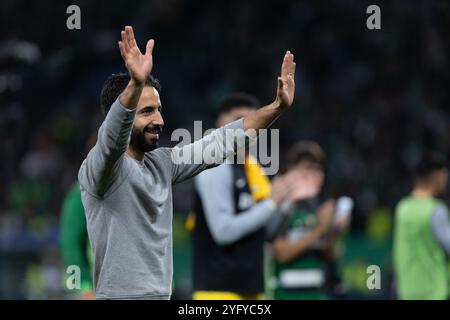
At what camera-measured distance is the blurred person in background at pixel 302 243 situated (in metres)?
7.58

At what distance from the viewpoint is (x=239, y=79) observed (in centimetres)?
1543

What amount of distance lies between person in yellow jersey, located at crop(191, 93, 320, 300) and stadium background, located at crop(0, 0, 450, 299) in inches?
238

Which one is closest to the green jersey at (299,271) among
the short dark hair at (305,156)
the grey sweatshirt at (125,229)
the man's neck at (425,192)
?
the short dark hair at (305,156)

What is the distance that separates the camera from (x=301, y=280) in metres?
7.61

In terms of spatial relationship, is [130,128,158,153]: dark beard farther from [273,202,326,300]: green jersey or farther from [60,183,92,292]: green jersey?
[273,202,326,300]: green jersey

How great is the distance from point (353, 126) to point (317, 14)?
224 centimetres

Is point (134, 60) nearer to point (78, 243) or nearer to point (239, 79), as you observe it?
point (78, 243)

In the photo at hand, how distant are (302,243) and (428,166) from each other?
119 centimetres

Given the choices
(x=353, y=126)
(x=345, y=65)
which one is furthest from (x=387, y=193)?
(x=345, y=65)

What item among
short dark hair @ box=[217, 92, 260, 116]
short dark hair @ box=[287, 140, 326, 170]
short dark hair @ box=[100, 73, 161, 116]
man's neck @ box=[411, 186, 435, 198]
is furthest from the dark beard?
man's neck @ box=[411, 186, 435, 198]

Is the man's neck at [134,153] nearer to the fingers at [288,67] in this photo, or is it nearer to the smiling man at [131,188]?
the smiling man at [131,188]

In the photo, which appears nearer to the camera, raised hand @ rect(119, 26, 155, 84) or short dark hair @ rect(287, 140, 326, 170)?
raised hand @ rect(119, 26, 155, 84)

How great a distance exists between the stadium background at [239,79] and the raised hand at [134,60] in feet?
28.2

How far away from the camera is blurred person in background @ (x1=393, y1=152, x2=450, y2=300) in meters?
7.98
